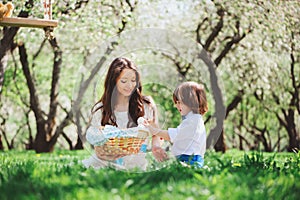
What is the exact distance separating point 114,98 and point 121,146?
35cm

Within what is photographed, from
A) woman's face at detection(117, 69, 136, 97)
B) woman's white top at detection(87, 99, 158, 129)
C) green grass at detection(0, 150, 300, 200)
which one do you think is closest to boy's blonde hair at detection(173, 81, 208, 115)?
woman's white top at detection(87, 99, 158, 129)

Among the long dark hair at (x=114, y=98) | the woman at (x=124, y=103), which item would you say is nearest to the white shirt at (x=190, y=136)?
the woman at (x=124, y=103)

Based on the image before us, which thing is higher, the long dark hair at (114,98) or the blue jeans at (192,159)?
the long dark hair at (114,98)

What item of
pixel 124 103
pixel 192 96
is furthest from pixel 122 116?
pixel 192 96

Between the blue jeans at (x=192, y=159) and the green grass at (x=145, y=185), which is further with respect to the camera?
the blue jeans at (x=192, y=159)

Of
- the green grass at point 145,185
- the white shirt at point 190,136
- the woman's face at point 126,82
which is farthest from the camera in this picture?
the white shirt at point 190,136

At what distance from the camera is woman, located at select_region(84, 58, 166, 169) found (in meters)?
3.93

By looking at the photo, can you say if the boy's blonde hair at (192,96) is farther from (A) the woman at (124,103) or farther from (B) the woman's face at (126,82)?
(B) the woman's face at (126,82)

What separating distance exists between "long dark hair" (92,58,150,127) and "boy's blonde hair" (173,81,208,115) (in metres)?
0.28

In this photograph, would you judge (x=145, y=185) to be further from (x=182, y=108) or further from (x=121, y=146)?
(x=182, y=108)

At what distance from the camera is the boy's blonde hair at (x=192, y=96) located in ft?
13.4

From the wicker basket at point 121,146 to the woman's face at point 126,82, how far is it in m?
0.32

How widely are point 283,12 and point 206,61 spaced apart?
878cm

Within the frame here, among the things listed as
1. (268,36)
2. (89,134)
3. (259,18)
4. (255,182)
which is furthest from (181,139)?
(268,36)
